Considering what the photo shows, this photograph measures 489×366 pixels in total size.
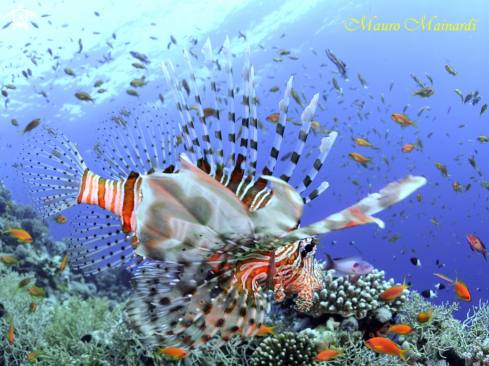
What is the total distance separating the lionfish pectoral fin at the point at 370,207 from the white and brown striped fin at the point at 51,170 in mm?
2643

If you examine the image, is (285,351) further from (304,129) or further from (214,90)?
(214,90)

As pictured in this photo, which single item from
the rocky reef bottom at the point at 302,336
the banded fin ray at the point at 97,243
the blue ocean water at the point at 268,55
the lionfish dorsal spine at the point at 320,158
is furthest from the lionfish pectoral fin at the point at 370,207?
the blue ocean water at the point at 268,55

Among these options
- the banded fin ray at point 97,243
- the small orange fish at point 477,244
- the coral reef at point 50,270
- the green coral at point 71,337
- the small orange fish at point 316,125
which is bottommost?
the coral reef at point 50,270

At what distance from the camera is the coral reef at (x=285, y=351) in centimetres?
316

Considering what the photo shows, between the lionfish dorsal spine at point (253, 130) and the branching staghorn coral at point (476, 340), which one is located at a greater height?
the lionfish dorsal spine at point (253, 130)

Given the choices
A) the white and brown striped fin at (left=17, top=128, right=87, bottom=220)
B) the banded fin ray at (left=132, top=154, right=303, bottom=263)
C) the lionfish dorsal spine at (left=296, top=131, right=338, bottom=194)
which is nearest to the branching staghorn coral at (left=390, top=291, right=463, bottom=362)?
the lionfish dorsal spine at (left=296, top=131, right=338, bottom=194)

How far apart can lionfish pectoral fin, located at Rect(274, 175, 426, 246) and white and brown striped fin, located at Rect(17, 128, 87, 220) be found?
2.64 metres

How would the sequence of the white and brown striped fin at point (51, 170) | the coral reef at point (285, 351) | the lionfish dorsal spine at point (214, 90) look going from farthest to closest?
the coral reef at point (285, 351), the white and brown striped fin at point (51, 170), the lionfish dorsal spine at point (214, 90)

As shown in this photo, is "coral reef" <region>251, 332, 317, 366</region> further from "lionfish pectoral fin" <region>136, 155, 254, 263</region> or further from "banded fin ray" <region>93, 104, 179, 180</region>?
"lionfish pectoral fin" <region>136, 155, 254, 263</region>

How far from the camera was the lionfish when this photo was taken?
2.86ft

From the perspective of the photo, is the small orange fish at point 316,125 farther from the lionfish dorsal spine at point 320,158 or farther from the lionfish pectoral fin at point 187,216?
the lionfish pectoral fin at point 187,216

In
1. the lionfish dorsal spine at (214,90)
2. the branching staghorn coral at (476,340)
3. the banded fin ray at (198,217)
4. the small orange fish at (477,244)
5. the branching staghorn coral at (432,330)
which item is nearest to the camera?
the banded fin ray at (198,217)

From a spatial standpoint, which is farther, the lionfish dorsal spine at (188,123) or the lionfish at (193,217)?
the lionfish dorsal spine at (188,123)

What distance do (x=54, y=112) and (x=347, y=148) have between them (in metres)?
43.2
